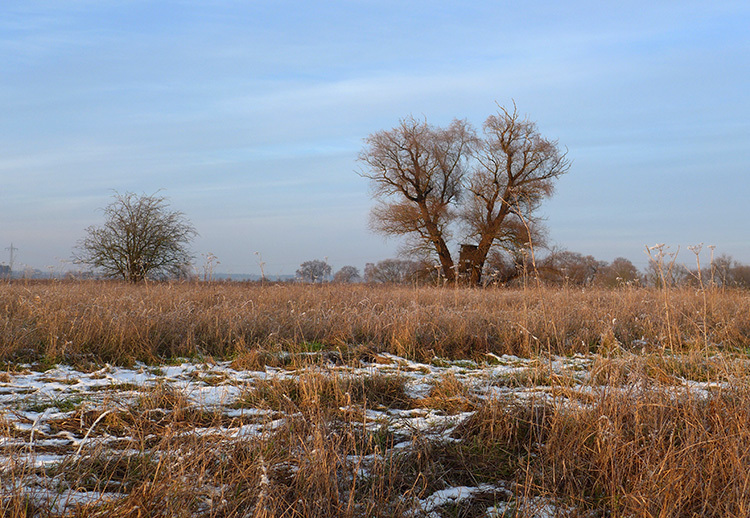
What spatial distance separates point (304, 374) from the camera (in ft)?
13.8

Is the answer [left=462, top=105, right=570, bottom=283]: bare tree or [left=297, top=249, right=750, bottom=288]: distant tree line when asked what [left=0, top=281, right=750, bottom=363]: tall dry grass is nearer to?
[left=297, top=249, right=750, bottom=288]: distant tree line

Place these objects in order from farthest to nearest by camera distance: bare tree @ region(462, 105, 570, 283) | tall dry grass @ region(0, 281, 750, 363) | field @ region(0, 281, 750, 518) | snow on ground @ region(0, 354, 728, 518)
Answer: bare tree @ region(462, 105, 570, 283) → tall dry grass @ region(0, 281, 750, 363) → snow on ground @ region(0, 354, 728, 518) → field @ region(0, 281, 750, 518)

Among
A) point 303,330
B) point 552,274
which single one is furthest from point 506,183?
point 303,330

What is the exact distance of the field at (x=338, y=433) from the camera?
246cm

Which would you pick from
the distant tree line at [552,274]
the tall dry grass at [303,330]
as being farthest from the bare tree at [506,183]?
the tall dry grass at [303,330]

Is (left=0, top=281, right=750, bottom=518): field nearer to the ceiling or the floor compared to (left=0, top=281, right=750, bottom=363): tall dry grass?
nearer to the floor

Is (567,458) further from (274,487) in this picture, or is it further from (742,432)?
(274,487)

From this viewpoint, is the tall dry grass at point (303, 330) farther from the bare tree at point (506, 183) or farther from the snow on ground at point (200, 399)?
the bare tree at point (506, 183)

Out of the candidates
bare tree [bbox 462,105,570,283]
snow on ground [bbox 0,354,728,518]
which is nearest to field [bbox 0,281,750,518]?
snow on ground [bbox 0,354,728,518]

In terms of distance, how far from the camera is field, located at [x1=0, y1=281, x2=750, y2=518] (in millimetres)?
2457

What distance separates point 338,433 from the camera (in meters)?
3.17

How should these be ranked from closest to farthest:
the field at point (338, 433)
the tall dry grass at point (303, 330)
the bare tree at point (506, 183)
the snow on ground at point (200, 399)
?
the field at point (338, 433)
the snow on ground at point (200, 399)
the tall dry grass at point (303, 330)
the bare tree at point (506, 183)

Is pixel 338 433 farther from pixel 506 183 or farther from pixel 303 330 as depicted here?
pixel 506 183

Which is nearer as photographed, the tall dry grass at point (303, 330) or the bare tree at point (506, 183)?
the tall dry grass at point (303, 330)
